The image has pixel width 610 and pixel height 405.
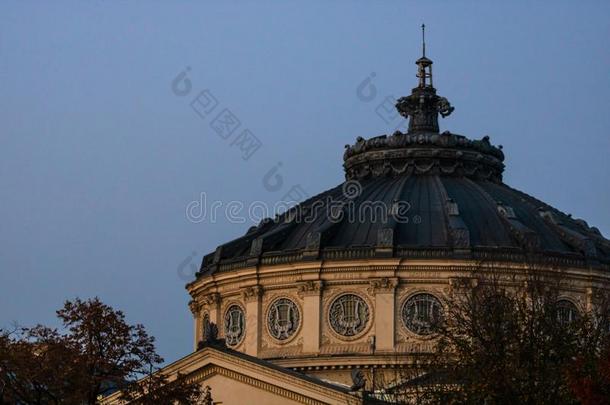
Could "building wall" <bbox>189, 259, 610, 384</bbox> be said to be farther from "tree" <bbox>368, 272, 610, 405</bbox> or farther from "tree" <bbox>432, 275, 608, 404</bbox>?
"tree" <bbox>432, 275, 608, 404</bbox>

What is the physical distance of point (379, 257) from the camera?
108m

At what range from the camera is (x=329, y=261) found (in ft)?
356

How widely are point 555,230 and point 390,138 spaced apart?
9133 mm

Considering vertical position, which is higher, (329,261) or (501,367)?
(329,261)

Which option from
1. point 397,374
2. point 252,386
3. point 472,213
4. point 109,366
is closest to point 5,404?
point 109,366

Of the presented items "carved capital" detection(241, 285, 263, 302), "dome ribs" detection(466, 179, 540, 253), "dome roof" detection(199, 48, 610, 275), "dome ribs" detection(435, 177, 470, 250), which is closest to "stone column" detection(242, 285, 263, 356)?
"carved capital" detection(241, 285, 263, 302)

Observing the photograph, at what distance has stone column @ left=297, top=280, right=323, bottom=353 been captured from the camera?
108 meters

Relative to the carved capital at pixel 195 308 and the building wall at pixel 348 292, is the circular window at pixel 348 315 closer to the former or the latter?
the building wall at pixel 348 292

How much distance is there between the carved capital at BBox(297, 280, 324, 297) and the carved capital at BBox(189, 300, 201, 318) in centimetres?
776

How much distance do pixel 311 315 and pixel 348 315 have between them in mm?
1596

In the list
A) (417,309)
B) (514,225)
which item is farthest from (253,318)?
(514,225)

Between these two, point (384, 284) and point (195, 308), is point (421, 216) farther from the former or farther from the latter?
point (195, 308)

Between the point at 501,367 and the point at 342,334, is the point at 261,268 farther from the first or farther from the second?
the point at 501,367

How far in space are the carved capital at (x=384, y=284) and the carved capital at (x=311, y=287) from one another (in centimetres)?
237
